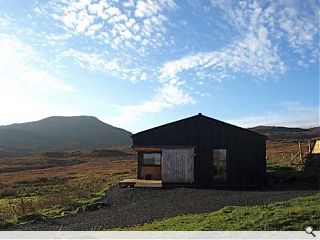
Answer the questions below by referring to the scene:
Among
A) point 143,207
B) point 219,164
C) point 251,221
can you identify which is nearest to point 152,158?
point 219,164

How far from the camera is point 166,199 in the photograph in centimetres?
2077

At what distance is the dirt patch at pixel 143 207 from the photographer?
49.1 feet

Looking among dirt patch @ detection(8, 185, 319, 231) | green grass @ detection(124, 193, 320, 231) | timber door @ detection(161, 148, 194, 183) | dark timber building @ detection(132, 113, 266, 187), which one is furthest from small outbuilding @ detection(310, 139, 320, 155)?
green grass @ detection(124, 193, 320, 231)

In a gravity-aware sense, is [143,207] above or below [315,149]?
below

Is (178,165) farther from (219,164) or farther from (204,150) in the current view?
(219,164)

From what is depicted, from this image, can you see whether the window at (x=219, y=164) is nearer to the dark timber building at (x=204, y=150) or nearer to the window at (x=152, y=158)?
the dark timber building at (x=204, y=150)

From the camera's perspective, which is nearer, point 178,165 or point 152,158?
point 178,165

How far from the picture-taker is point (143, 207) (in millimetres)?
18516

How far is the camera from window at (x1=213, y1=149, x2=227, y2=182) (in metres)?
29.0

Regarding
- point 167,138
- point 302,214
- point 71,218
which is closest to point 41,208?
point 71,218

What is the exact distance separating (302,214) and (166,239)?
3800mm

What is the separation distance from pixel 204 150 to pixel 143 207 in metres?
10.9

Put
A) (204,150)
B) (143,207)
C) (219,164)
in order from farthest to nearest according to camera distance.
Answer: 1. (219,164)
2. (204,150)
3. (143,207)

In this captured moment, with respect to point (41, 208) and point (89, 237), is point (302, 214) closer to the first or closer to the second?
point (89, 237)
